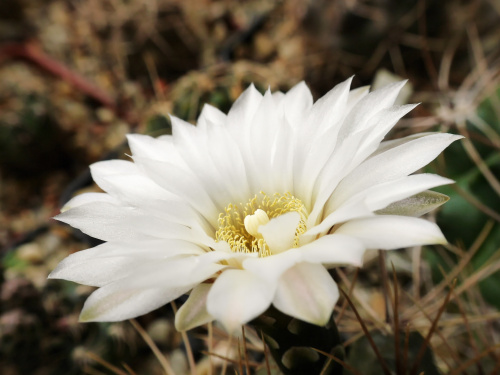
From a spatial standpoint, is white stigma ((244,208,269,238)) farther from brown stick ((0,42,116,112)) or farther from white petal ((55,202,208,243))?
brown stick ((0,42,116,112))

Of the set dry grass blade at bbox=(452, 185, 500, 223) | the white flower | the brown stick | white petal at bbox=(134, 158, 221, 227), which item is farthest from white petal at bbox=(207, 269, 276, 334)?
the brown stick

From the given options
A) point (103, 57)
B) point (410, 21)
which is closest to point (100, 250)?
point (410, 21)

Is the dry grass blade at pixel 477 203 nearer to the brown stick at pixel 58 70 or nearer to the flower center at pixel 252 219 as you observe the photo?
the flower center at pixel 252 219

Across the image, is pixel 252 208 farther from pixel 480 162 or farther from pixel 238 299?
pixel 480 162

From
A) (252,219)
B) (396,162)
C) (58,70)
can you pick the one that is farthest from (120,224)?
(58,70)

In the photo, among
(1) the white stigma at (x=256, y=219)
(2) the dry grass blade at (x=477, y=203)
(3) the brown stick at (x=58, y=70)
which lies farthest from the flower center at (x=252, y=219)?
(3) the brown stick at (x=58, y=70)

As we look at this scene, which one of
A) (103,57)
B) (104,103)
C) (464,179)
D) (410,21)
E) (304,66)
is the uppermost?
(103,57)

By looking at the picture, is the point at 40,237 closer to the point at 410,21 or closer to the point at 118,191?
the point at 118,191
